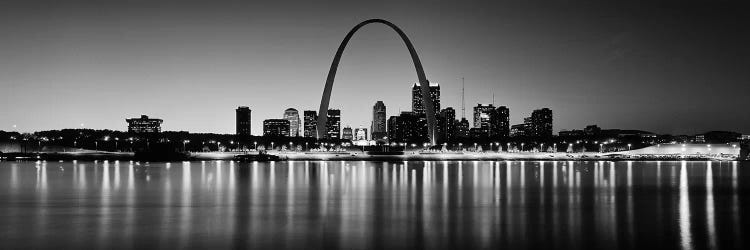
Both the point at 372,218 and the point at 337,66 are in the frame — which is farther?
the point at 337,66

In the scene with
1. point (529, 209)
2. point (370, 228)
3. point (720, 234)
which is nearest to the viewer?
point (720, 234)

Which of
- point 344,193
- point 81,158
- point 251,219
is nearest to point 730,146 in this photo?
point 81,158

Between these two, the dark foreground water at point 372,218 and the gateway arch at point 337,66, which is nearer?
the dark foreground water at point 372,218

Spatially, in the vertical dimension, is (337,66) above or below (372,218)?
above

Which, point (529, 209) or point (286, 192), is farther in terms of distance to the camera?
point (286, 192)

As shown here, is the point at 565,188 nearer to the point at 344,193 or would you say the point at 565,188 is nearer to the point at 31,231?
the point at 344,193

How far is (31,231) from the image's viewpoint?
1941 cm

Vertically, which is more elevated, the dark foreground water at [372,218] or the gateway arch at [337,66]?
the gateway arch at [337,66]

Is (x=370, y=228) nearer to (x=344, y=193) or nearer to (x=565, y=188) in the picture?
(x=344, y=193)

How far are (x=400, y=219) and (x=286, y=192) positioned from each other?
497 inches

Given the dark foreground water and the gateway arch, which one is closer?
the dark foreground water

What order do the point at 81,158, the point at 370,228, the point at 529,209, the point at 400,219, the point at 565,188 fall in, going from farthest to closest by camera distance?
the point at 81,158 → the point at 565,188 → the point at 529,209 → the point at 400,219 → the point at 370,228

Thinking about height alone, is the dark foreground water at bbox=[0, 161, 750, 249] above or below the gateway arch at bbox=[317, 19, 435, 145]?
below

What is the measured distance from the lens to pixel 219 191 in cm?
3425
